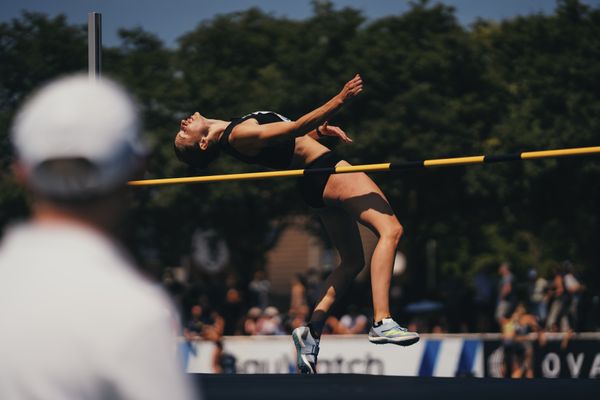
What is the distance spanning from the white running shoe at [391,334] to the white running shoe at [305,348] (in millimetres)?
472

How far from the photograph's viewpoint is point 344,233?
260 inches

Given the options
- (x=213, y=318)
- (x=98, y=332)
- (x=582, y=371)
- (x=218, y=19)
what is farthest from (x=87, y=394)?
(x=218, y=19)

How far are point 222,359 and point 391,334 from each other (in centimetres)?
975

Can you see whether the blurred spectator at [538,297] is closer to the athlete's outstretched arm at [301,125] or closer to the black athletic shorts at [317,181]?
the black athletic shorts at [317,181]

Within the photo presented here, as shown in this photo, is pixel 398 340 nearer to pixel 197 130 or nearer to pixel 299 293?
pixel 197 130

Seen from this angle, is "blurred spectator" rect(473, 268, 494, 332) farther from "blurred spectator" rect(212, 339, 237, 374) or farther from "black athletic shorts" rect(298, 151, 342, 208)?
"black athletic shorts" rect(298, 151, 342, 208)

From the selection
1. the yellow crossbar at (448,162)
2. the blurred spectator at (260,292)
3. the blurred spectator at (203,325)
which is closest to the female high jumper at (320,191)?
the yellow crossbar at (448,162)

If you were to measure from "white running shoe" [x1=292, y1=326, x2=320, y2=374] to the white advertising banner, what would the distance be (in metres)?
7.48

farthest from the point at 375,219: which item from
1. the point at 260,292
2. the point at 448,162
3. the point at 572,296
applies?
the point at 260,292

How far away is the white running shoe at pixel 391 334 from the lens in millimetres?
5965

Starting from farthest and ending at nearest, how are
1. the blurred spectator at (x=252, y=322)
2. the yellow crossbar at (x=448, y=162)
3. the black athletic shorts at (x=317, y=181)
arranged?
the blurred spectator at (x=252, y=322)
the black athletic shorts at (x=317, y=181)
the yellow crossbar at (x=448, y=162)

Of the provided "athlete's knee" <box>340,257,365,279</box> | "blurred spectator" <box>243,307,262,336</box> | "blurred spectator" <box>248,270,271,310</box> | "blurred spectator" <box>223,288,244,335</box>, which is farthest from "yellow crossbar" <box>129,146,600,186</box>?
"blurred spectator" <box>248,270,271,310</box>

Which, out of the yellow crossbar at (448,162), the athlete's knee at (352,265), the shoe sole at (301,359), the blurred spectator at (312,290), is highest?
the yellow crossbar at (448,162)

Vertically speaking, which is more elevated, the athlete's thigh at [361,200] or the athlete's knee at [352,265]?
the athlete's thigh at [361,200]
